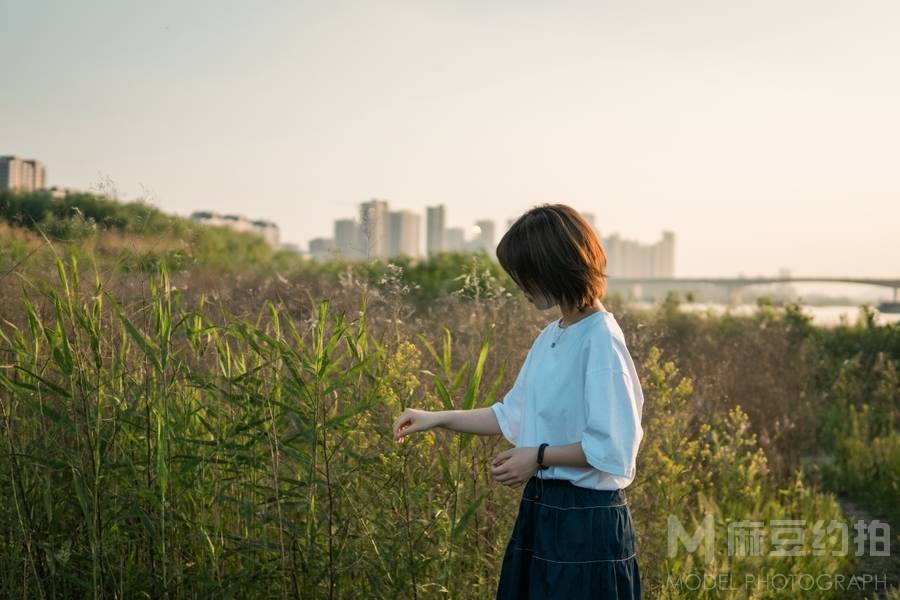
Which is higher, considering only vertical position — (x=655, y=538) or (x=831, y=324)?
(x=831, y=324)

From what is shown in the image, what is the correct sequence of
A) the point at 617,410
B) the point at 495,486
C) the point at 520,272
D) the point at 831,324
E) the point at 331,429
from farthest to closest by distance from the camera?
the point at 831,324, the point at 495,486, the point at 331,429, the point at 520,272, the point at 617,410

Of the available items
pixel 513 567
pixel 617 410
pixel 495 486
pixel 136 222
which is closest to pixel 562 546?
pixel 513 567

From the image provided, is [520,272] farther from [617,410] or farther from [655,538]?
[655,538]

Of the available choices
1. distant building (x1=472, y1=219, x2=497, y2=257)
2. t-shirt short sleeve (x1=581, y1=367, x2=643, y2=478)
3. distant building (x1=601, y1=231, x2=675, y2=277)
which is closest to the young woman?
t-shirt short sleeve (x1=581, y1=367, x2=643, y2=478)

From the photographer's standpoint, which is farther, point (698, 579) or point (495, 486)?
point (698, 579)

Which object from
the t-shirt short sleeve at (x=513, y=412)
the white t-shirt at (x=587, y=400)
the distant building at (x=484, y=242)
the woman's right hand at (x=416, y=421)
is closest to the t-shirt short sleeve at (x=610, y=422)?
the white t-shirt at (x=587, y=400)

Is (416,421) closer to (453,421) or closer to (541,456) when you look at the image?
(453,421)

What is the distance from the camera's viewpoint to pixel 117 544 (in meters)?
2.76

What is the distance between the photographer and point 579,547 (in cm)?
193

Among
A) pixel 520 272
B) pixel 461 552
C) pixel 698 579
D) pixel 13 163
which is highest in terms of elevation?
pixel 13 163

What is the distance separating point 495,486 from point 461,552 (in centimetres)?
25

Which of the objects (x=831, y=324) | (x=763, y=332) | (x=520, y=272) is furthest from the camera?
(x=831, y=324)
